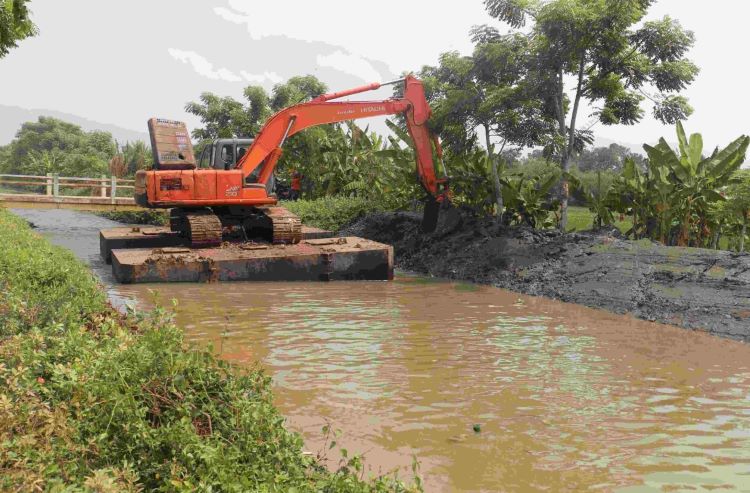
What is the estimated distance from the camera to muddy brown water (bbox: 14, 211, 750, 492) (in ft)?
17.5

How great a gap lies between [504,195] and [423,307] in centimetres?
707

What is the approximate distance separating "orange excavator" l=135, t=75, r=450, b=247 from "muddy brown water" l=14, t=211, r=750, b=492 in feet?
11.8

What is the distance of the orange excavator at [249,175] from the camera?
1620 centimetres

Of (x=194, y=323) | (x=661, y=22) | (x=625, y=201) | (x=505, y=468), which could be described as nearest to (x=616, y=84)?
(x=661, y=22)

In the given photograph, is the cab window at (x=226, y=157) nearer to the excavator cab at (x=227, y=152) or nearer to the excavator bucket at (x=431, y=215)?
the excavator cab at (x=227, y=152)

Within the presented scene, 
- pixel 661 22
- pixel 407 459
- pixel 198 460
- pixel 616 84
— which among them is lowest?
pixel 407 459

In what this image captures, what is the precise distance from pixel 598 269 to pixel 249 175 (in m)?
8.16

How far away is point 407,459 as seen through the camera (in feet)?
17.8

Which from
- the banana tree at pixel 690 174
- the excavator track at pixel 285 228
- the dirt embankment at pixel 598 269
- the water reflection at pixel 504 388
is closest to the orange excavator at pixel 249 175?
the excavator track at pixel 285 228

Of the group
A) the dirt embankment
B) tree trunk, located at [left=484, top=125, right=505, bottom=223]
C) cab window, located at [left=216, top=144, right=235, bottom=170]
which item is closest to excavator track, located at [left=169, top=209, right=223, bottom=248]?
cab window, located at [left=216, top=144, right=235, bottom=170]

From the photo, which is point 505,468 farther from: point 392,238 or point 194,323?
point 392,238

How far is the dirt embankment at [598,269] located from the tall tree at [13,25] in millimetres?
10581

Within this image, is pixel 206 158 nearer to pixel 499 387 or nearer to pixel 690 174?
pixel 690 174

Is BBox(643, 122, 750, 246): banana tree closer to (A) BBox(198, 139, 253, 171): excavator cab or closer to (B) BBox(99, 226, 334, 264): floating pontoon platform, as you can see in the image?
(A) BBox(198, 139, 253, 171): excavator cab
